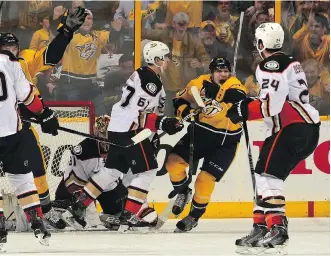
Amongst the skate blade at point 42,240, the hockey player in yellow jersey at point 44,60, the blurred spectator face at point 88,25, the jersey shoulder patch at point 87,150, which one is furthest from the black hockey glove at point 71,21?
the blurred spectator face at point 88,25

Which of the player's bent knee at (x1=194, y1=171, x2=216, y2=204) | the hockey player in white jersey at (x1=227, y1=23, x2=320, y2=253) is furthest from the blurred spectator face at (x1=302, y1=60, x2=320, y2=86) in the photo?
the hockey player in white jersey at (x1=227, y1=23, x2=320, y2=253)

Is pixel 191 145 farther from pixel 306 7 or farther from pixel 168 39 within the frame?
pixel 306 7

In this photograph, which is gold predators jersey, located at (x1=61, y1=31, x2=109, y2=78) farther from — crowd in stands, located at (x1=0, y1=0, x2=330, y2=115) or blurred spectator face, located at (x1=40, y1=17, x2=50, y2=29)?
blurred spectator face, located at (x1=40, y1=17, x2=50, y2=29)

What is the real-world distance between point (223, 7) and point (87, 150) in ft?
5.44

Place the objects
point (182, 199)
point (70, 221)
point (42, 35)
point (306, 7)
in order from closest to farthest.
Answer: point (70, 221) < point (182, 199) < point (42, 35) < point (306, 7)

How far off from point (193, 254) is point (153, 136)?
1543 millimetres

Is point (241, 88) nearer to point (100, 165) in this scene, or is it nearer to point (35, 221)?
point (100, 165)

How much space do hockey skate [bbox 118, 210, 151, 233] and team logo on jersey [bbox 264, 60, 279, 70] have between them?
5.71 feet

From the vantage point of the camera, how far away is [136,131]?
7.54 meters

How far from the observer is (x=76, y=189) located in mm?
7840

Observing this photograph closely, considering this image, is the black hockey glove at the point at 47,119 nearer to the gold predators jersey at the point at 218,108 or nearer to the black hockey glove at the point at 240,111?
the black hockey glove at the point at 240,111

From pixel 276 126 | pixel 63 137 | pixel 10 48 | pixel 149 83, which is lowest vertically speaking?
pixel 63 137

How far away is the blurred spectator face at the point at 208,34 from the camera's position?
870 centimetres

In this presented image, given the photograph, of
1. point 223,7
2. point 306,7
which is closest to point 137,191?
point 223,7
